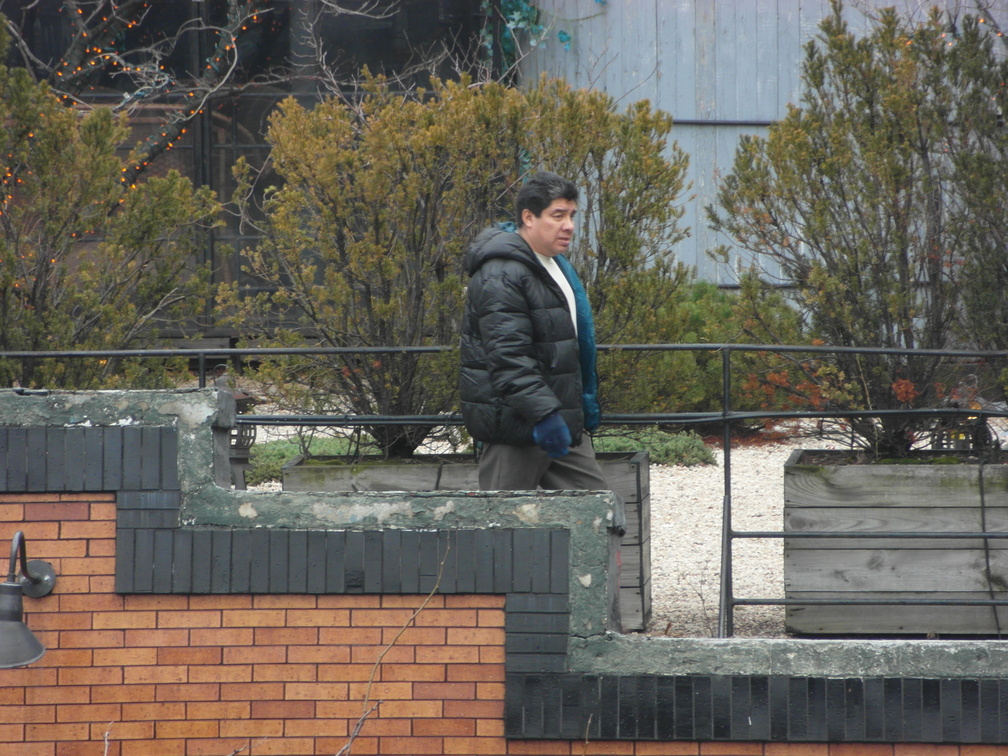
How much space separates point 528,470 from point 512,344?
508mm

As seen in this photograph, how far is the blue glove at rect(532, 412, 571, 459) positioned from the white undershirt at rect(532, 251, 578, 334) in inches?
18.3

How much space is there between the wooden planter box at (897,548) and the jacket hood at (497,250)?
67.8 inches

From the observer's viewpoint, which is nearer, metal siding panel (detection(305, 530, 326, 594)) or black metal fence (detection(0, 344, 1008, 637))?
metal siding panel (detection(305, 530, 326, 594))

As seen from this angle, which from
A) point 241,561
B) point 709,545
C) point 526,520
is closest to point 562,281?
point 526,520

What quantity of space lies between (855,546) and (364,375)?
2360 millimetres

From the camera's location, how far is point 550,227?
4.25 meters

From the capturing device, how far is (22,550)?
3502mm

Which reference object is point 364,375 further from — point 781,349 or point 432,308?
point 781,349

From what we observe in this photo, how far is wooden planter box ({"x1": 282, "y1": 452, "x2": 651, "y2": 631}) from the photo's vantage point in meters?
4.99

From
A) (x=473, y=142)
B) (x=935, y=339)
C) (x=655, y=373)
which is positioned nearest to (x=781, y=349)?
(x=655, y=373)

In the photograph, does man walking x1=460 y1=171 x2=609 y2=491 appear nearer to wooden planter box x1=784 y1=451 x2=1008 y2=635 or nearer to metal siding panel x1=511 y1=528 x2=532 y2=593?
metal siding panel x1=511 y1=528 x2=532 y2=593

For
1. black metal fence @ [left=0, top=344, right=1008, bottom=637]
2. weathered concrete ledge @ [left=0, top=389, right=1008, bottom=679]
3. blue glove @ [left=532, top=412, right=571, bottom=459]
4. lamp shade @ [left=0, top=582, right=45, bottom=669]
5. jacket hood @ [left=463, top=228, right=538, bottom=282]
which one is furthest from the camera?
black metal fence @ [left=0, top=344, right=1008, bottom=637]

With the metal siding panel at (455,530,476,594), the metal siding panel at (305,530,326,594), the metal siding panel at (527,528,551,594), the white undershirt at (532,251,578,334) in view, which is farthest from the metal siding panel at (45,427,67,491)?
the white undershirt at (532,251,578,334)

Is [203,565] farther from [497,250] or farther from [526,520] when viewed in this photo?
[497,250]
